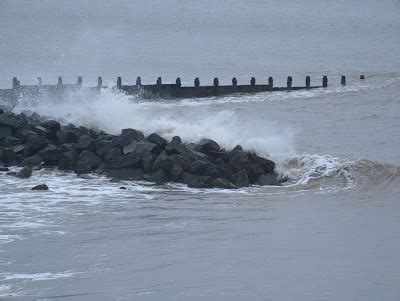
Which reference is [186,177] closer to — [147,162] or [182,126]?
[147,162]

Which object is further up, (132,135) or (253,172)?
(132,135)

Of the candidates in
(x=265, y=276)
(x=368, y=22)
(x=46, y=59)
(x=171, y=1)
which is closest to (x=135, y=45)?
(x=46, y=59)

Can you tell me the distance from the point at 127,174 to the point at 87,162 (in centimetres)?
107

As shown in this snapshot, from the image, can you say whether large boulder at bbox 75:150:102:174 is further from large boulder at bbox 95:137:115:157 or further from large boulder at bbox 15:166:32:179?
large boulder at bbox 15:166:32:179

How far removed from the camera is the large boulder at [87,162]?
1609 cm

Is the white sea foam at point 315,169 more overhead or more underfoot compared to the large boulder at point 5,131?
more underfoot

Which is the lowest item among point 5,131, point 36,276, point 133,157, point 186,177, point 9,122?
point 36,276

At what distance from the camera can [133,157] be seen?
15789 millimetres

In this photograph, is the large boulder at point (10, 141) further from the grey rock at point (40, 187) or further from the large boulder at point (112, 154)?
the grey rock at point (40, 187)

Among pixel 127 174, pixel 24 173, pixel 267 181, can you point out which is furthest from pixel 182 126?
pixel 24 173

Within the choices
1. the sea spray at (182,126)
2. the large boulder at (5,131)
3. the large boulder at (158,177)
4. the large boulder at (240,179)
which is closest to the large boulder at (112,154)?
the large boulder at (158,177)

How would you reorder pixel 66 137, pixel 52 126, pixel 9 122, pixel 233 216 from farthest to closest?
pixel 9 122 → pixel 52 126 → pixel 66 137 → pixel 233 216

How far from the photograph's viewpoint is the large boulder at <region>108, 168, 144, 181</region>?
1550 cm

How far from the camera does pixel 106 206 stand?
43.8 ft
